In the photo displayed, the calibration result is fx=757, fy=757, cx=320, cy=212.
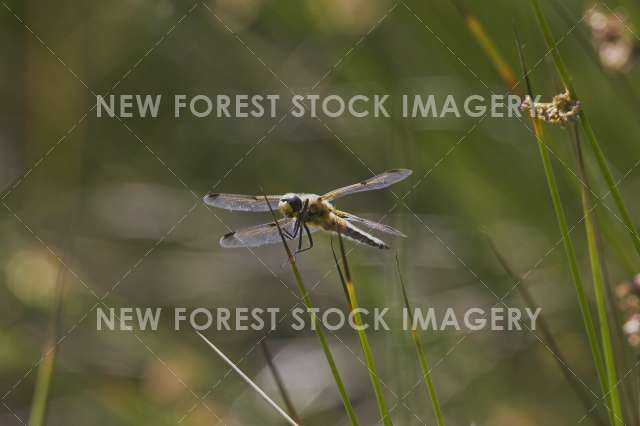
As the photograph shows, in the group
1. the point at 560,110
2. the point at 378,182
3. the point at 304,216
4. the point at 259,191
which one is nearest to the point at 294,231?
the point at 304,216

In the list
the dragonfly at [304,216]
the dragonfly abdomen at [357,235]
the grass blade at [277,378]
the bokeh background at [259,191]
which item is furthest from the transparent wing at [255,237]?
the grass blade at [277,378]

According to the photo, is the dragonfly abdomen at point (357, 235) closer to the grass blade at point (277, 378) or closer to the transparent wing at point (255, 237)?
the transparent wing at point (255, 237)

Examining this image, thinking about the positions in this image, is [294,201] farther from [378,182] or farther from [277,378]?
[277,378]

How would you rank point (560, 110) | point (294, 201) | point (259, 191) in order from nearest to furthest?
1. point (560, 110)
2. point (294, 201)
3. point (259, 191)

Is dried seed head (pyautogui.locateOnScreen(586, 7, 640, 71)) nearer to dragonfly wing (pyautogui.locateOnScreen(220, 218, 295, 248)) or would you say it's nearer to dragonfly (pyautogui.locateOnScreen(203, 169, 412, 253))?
dragonfly (pyautogui.locateOnScreen(203, 169, 412, 253))

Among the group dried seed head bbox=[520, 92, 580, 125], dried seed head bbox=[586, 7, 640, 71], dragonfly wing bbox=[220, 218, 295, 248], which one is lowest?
dragonfly wing bbox=[220, 218, 295, 248]

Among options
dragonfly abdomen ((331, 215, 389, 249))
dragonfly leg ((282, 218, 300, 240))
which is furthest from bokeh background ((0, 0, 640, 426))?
dragonfly leg ((282, 218, 300, 240))
